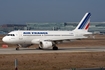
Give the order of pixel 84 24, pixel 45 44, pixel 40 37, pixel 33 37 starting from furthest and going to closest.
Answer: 1. pixel 84 24
2. pixel 40 37
3. pixel 33 37
4. pixel 45 44

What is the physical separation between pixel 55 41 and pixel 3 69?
27703 mm

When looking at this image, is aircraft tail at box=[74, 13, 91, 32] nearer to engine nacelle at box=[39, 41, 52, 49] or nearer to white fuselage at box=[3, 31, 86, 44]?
white fuselage at box=[3, 31, 86, 44]

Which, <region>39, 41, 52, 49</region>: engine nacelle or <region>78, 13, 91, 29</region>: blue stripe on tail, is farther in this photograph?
<region>78, 13, 91, 29</region>: blue stripe on tail

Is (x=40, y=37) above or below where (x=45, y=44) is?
above

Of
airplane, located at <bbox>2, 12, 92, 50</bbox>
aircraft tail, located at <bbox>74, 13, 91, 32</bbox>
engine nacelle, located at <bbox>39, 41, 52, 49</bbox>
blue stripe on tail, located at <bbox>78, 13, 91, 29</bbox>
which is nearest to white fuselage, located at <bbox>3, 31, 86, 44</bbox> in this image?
airplane, located at <bbox>2, 12, 92, 50</bbox>

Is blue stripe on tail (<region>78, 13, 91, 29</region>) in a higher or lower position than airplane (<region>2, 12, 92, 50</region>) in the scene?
higher

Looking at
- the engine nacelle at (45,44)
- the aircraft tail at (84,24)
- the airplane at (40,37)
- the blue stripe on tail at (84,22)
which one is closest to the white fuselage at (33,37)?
the airplane at (40,37)

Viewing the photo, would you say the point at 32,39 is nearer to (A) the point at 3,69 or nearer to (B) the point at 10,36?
(B) the point at 10,36

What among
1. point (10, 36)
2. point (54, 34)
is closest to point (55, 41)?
point (54, 34)

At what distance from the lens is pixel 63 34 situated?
174ft

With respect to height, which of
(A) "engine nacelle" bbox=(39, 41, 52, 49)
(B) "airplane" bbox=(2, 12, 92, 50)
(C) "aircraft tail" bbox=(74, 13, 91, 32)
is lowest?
(A) "engine nacelle" bbox=(39, 41, 52, 49)

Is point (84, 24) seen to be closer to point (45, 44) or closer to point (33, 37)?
point (45, 44)

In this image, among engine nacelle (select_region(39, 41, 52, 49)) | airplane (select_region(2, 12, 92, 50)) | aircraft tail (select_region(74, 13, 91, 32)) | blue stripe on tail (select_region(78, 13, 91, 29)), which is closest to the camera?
engine nacelle (select_region(39, 41, 52, 49))

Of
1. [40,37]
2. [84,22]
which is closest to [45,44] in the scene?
[40,37]
